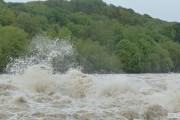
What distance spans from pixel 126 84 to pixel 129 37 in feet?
290

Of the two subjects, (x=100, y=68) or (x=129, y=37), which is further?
(x=129, y=37)

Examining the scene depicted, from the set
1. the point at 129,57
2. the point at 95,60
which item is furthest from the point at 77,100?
the point at 129,57

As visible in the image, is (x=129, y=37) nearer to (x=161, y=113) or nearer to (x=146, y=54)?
(x=146, y=54)

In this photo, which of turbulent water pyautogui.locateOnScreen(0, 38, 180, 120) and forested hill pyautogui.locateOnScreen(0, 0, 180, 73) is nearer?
turbulent water pyautogui.locateOnScreen(0, 38, 180, 120)

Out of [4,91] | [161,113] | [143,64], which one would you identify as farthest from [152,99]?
[143,64]

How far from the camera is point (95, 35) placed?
112 m

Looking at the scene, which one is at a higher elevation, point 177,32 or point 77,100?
point 177,32

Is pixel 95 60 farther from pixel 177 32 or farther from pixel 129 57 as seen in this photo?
pixel 177 32

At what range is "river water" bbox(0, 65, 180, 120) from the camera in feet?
48.4

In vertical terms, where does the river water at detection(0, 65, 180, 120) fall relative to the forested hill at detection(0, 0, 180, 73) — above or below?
below

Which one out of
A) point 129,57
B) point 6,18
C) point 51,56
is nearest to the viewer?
point 51,56

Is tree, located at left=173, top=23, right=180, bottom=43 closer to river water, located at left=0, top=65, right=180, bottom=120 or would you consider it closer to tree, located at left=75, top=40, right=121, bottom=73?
tree, located at left=75, top=40, right=121, bottom=73

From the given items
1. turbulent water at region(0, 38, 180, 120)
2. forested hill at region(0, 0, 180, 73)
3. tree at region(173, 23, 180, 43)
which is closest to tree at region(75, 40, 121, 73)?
forested hill at region(0, 0, 180, 73)

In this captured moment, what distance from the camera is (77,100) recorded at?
59.4 feet
